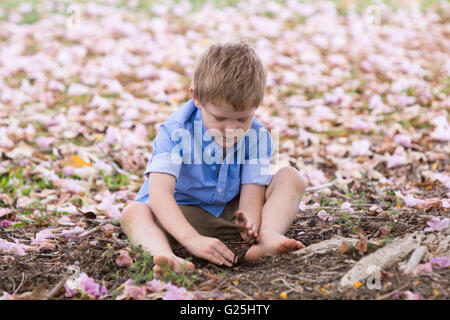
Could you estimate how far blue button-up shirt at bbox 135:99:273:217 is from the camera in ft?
8.80

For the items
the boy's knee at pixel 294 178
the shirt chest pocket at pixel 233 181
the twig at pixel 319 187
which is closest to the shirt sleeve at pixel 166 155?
the shirt chest pocket at pixel 233 181

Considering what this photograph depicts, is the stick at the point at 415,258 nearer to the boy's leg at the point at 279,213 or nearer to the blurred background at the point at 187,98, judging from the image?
the blurred background at the point at 187,98

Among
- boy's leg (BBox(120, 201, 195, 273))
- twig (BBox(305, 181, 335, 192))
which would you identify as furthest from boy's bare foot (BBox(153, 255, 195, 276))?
twig (BBox(305, 181, 335, 192))

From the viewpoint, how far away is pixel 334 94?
556cm

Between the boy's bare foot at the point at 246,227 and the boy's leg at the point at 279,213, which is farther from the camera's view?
the boy's leg at the point at 279,213

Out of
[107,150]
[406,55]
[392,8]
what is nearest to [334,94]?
[406,55]

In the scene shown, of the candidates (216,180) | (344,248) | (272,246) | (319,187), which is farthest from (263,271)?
(319,187)

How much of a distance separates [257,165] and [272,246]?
0.49 m

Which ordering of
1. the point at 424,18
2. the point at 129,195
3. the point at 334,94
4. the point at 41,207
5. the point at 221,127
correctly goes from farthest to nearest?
the point at 424,18 → the point at 334,94 → the point at 129,195 → the point at 41,207 → the point at 221,127

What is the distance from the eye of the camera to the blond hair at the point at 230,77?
2467 millimetres

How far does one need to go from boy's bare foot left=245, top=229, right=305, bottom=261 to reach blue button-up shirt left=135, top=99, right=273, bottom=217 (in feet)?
1.22

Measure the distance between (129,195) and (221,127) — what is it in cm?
141

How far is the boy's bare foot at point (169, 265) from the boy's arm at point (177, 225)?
105 millimetres
